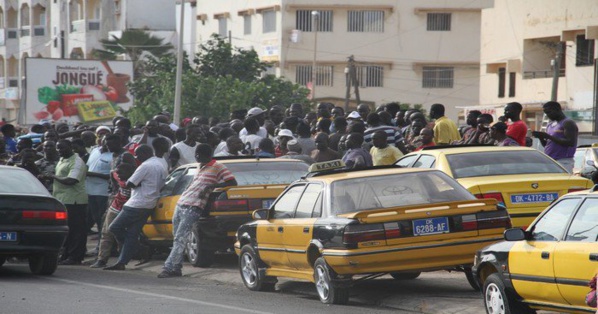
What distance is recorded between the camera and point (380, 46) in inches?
2648

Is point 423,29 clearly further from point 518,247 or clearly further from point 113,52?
point 518,247

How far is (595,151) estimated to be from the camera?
20.6 m

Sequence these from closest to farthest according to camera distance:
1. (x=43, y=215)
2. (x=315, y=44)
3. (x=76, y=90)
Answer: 1. (x=43, y=215)
2. (x=76, y=90)
3. (x=315, y=44)

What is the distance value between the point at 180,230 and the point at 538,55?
39268mm

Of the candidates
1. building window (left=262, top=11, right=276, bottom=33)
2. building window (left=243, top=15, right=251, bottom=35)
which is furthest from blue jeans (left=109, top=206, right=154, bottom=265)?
building window (left=243, top=15, right=251, bottom=35)

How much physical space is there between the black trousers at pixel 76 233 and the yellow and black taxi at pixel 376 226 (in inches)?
203

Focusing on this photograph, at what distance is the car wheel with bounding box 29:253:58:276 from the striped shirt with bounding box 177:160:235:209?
1742 mm

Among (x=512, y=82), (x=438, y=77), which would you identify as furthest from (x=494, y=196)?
(x=438, y=77)

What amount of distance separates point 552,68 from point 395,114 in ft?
106

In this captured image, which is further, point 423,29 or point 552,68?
point 423,29

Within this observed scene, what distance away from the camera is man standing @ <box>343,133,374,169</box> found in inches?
628

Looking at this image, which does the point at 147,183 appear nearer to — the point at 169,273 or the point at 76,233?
the point at 169,273

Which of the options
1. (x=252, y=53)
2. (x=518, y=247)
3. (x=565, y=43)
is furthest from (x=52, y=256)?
(x=565, y=43)

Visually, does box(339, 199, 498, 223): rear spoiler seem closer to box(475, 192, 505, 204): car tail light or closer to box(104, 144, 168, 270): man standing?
box(475, 192, 505, 204): car tail light
